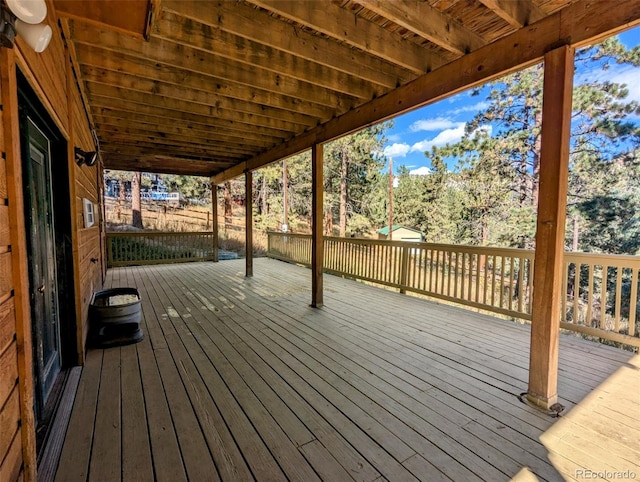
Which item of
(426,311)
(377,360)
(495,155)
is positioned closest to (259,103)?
(377,360)

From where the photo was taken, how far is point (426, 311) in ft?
13.6

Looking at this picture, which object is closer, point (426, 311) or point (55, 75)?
point (55, 75)

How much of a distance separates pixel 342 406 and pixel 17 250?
188 cm

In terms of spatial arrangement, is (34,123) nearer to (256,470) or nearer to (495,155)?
(256,470)

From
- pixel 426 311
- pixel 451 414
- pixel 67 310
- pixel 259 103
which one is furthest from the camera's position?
pixel 426 311

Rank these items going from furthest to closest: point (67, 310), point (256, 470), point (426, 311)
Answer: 1. point (426, 311)
2. point (67, 310)
3. point (256, 470)

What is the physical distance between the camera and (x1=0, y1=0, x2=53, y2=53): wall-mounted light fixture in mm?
914

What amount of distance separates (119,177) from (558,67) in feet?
78.4

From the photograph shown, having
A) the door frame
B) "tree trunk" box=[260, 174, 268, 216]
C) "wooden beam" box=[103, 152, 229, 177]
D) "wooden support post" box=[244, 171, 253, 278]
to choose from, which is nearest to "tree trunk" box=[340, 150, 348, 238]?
"tree trunk" box=[260, 174, 268, 216]

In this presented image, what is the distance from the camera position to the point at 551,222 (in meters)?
1.98

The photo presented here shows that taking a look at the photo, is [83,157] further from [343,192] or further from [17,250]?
[343,192]

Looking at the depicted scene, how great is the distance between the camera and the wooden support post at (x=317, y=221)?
439 cm

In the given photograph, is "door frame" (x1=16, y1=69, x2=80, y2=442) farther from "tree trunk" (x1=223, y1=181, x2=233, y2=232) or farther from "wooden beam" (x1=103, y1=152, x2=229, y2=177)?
"tree trunk" (x1=223, y1=181, x2=233, y2=232)

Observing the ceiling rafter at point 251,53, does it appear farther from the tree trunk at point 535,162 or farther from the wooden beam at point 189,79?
the tree trunk at point 535,162
